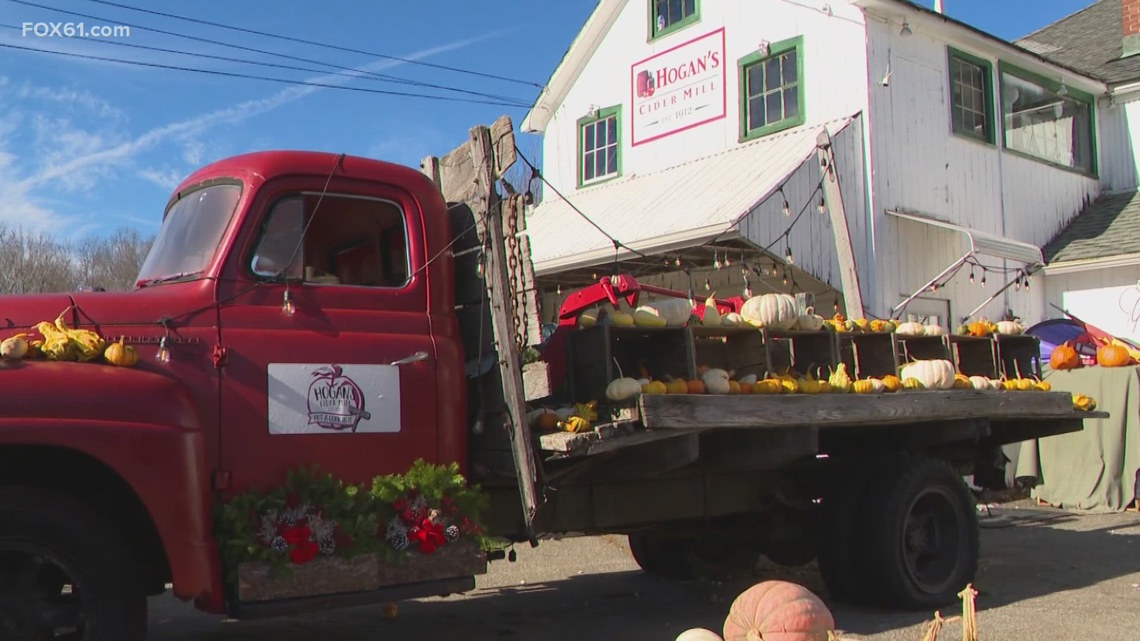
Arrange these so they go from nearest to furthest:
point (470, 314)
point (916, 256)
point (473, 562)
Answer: point (473, 562), point (470, 314), point (916, 256)

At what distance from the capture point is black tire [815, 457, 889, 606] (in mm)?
5930

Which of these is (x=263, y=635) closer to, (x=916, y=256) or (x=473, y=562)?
(x=473, y=562)

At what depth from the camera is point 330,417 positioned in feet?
14.3

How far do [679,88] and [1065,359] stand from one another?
245 inches

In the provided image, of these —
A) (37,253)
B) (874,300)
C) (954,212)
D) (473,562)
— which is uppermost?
(37,253)

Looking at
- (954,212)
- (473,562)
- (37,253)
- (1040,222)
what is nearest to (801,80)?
(954,212)

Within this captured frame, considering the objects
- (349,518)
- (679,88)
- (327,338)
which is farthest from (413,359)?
(679,88)

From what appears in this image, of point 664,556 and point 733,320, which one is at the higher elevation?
point 733,320

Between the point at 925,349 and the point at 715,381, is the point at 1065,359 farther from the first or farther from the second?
the point at 715,381

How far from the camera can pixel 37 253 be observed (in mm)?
31688

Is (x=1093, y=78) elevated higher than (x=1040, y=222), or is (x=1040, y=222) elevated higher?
(x=1093, y=78)

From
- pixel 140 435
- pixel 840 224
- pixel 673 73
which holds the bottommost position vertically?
pixel 140 435

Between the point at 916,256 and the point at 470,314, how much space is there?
28.8ft

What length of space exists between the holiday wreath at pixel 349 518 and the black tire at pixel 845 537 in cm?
239
